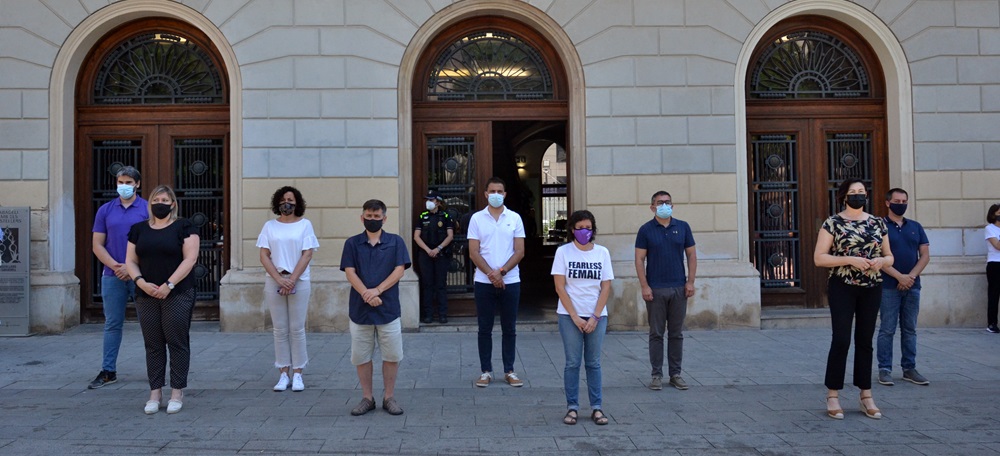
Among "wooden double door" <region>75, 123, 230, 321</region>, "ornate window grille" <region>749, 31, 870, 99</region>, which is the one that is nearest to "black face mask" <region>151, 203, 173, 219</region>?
"wooden double door" <region>75, 123, 230, 321</region>

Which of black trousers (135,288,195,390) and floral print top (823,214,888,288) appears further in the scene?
black trousers (135,288,195,390)

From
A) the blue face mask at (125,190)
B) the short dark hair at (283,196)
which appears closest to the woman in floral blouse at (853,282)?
the short dark hair at (283,196)

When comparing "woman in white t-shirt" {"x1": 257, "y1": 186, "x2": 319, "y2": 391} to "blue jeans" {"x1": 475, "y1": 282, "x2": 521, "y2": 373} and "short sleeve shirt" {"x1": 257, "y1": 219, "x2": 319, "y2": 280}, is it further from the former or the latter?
"blue jeans" {"x1": 475, "y1": 282, "x2": 521, "y2": 373}

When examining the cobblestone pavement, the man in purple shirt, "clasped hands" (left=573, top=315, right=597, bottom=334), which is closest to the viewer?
the cobblestone pavement

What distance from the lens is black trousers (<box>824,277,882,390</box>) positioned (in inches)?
240

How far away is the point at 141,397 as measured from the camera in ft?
22.7

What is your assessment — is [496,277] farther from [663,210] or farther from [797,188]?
[797,188]

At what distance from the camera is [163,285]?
245 inches

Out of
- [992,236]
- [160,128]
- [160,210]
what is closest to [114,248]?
[160,210]

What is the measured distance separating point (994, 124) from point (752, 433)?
7.96 m

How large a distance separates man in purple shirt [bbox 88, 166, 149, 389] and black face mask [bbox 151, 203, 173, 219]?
3.76ft

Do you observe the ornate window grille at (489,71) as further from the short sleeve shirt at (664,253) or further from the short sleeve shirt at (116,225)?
the short sleeve shirt at (116,225)

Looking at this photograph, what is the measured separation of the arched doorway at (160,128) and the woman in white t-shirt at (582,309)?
6665mm

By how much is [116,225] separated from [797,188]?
30.1 feet
